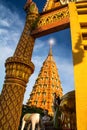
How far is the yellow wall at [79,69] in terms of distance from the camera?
137 cm

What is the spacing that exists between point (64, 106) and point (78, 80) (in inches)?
22.6

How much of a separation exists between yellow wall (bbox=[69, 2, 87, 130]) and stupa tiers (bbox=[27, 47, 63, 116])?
2284cm

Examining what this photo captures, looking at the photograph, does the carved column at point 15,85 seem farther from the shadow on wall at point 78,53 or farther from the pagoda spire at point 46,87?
the pagoda spire at point 46,87

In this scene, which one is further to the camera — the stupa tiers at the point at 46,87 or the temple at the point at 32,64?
the stupa tiers at the point at 46,87

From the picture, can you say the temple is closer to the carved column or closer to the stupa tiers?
the carved column

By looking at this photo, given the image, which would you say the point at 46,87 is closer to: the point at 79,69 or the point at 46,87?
the point at 46,87

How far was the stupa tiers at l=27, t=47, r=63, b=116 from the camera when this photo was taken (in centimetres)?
2586

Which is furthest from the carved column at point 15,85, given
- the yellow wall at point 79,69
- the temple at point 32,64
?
the yellow wall at point 79,69

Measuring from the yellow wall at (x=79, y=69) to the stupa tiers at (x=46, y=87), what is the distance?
74.9 feet

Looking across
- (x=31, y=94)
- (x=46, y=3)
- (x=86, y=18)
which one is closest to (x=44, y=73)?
(x=31, y=94)

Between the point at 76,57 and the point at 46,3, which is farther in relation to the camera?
the point at 46,3

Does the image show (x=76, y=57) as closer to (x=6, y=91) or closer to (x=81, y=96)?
(x=81, y=96)

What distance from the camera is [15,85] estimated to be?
116 inches

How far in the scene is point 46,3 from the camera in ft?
13.9
